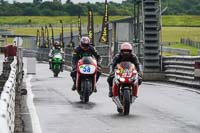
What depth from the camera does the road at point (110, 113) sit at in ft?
37.0

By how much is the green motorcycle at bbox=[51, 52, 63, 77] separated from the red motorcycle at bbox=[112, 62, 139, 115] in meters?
17.7

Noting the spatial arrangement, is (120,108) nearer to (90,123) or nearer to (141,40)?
(90,123)

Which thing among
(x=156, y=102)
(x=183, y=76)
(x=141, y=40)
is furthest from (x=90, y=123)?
(x=141, y=40)

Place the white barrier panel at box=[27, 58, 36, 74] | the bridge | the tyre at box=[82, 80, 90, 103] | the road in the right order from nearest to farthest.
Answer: the bridge
the road
the tyre at box=[82, 80, 90, 103]
the white barrier panel at box=[27, 58, 36, 74]

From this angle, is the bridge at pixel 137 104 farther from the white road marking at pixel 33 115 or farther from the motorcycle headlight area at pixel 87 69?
the motorcycle headlight area at pixel 87 69

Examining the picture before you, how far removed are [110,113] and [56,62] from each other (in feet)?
61.5

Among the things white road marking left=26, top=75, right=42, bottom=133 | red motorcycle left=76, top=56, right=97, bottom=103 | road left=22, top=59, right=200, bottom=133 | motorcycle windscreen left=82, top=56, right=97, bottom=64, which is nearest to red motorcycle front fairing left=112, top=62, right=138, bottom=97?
road left=22, top=59, right=200, bottom=133

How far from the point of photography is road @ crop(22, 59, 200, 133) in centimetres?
1128

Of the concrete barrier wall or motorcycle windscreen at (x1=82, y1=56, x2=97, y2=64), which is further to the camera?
the concrete barrier wall

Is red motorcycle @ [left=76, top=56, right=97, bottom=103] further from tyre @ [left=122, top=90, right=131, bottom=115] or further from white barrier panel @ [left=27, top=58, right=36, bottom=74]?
white barrier panel @ [left=27, top=58, right=36, bottom=74]

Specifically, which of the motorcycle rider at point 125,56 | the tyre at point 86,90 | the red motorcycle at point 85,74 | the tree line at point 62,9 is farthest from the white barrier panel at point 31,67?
the tree line at point 62,9

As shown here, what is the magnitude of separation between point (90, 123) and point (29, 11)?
170706mm

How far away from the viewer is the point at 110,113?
13.9 metres

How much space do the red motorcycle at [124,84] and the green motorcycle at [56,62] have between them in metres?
17.7
